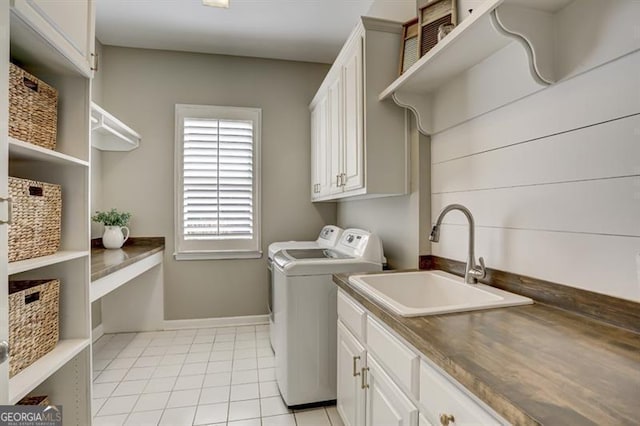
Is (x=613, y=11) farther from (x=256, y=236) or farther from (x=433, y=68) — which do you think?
(x=256, y=236)

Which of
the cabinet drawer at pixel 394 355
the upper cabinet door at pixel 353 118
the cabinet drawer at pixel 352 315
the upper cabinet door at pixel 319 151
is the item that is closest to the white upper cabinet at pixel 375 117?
the upper cabinet door at pixel 353 118

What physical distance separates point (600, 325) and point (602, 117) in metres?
0.63

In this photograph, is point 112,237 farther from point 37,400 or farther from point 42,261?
point 42,261

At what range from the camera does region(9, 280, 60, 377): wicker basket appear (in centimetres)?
114

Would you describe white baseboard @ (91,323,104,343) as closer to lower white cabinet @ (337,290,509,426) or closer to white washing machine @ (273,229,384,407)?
white washing machine @ (273,229,384,407)

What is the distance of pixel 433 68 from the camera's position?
1.56 meters

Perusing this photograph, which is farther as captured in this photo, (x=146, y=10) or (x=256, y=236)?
(x=256, y=236)

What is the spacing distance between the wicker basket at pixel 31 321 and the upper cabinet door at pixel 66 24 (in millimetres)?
910

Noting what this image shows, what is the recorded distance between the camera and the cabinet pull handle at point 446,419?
0.80 meters

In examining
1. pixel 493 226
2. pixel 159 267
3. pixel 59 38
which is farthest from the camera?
pixel 159 267

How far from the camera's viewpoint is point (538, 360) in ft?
2.46

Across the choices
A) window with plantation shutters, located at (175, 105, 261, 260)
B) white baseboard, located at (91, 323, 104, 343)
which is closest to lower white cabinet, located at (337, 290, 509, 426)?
window with plantation shutters, located at (175, 105, 261, 260)

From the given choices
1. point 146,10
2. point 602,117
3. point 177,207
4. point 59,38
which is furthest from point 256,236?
point 602,117

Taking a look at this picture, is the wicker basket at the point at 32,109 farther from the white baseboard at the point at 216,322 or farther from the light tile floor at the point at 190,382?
the white baseboard at the point at 216,322
